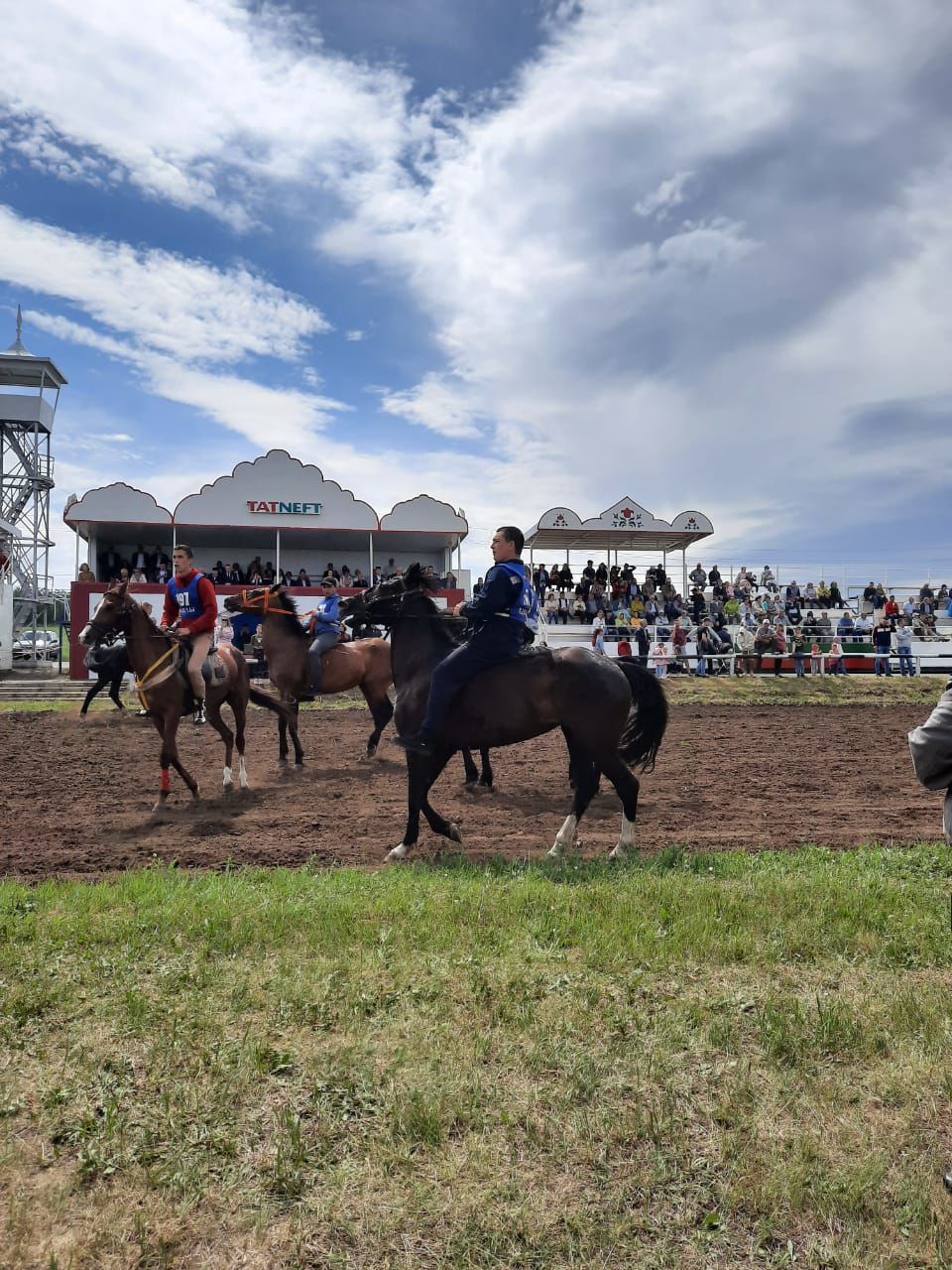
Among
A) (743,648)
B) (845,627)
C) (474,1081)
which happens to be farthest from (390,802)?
(845,627)

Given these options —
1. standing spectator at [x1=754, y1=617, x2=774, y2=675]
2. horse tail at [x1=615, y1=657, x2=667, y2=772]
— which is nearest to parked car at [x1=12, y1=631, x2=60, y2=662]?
standing spectator at [x1=754, y1=617, x2=774, y2=675]

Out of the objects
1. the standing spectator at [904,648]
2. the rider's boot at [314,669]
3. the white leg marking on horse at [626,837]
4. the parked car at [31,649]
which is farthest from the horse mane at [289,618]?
the standing spectator at [904,648]

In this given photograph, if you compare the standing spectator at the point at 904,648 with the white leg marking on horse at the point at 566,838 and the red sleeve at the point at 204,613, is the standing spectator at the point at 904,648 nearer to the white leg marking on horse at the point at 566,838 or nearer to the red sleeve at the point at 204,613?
the white leg marking on horse at the point at 566,838

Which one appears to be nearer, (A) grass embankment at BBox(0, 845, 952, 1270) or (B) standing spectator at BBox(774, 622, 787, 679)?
(A) grass embankment at BBox(0, 845, 952, 1270)

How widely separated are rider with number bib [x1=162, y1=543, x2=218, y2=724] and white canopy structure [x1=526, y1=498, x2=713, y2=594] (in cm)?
2216

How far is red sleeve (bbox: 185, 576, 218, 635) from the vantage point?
380 inches

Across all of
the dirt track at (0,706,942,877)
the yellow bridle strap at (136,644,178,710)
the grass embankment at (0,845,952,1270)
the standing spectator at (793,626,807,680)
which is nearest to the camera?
the grass embankment at (0,845,952,1270)

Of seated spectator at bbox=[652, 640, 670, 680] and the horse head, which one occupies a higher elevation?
the horse head

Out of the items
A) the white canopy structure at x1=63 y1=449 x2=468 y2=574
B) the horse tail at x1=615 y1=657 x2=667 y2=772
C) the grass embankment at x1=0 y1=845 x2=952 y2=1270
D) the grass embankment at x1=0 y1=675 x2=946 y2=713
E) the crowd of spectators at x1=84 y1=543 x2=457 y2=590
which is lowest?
the grass embankment at x1=0 y1=845 x2=952 y2=1270

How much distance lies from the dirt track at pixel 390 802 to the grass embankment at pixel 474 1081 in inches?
81.2

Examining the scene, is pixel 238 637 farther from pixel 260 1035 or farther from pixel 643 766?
pixel 260 1035

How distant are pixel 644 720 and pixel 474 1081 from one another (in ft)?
16.0

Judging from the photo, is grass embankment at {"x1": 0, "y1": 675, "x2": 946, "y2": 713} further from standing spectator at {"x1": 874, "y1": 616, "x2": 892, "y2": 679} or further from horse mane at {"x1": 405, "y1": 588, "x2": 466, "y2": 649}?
horse mane at {"x1": 405, "y1": 588, "x2": 466, "y2": 649}

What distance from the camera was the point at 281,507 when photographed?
98.1ft
